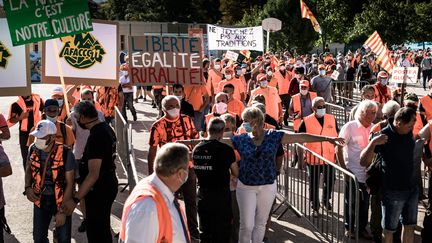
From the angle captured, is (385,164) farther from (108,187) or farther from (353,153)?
(108,187)

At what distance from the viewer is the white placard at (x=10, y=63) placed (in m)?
7.27

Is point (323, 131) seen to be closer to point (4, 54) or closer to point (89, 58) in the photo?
point (89, 58)

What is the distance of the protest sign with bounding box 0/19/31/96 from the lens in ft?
23.8

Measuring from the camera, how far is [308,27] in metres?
43.0

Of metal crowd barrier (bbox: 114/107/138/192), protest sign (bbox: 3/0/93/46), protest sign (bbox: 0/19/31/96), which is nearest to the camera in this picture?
metal crowd barrier (bbox: 114/107/138/192)

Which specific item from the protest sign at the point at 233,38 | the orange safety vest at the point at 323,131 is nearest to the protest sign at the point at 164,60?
the orange safety vest at the point at 323,131

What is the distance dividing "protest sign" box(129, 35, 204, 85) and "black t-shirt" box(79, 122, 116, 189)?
2.38 m

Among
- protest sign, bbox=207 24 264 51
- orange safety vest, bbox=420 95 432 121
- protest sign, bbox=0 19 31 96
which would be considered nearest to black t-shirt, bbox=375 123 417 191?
orange safety vest, bbox=420 95 432 121

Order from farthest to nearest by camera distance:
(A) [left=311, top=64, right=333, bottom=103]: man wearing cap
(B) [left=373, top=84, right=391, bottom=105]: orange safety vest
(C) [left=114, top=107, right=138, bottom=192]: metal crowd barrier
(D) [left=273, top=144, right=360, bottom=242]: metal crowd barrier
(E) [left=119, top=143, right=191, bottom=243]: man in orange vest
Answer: (A) [left=311, top=64, right=333, bottom=103]: man wearing cap < (B) [left=373, top=84, right=391, bottom=105]: orange safety vest < (D) [left=273, top=144, right=360, bottom=242]: metal crowd barrier < (C) [left=114, top=107, right=138, bottom=192]: metal crowd barrier < (E) [left=119, top=143, right=191, bottom=243]: man in orange vest

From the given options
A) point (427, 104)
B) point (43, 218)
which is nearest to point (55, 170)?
point (43, 218)

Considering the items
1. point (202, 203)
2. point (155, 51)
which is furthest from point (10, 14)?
point (202, 203)

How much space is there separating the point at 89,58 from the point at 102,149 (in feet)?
9.40

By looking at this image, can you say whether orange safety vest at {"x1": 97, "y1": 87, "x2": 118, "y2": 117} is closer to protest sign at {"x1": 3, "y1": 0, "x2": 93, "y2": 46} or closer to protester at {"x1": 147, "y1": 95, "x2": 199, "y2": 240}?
protest sign at {"x1": 3, "y1": 0, "x2": 93, "y2": 46}

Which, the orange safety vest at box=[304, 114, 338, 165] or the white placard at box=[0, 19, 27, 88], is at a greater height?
the white placard at box=[0, 19, 27, 88]
